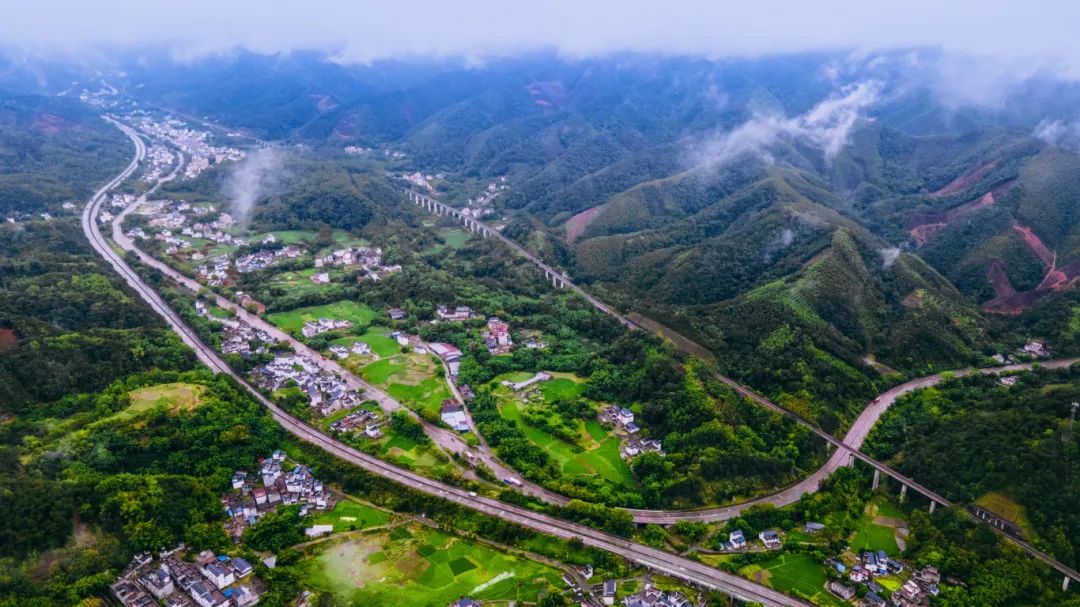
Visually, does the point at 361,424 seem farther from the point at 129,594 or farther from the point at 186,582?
the point at 129,594

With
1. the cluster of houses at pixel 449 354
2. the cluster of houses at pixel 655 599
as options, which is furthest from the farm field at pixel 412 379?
the cluster of houses at pixel 655 599

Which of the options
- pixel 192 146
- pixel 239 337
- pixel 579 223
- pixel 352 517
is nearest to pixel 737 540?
pixel 352 517

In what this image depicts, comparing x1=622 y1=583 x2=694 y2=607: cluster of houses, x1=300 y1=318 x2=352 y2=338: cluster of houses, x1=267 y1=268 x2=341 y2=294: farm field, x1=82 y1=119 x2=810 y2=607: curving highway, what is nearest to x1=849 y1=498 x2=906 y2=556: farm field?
x1=82 y1=119 x2=810 y2=607: curving highway

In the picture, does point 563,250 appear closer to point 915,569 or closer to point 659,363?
point 659,363

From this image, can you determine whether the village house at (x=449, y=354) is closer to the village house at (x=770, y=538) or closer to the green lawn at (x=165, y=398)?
the green lawn at (x=165, y=398)

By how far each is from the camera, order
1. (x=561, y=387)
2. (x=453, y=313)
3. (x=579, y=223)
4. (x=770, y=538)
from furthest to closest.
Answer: (x=579, y=223)
(x=453, y=313)
(x=561, y=387)
(x=770, y=538)

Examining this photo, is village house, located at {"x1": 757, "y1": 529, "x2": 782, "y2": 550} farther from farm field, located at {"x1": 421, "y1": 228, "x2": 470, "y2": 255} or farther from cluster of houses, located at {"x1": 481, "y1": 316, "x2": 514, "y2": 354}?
farm field, located at {"x1": 421, "y1": 228, "x2": 470, "y2": 255}

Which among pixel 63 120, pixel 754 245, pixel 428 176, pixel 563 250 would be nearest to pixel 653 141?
pixel 428 176
